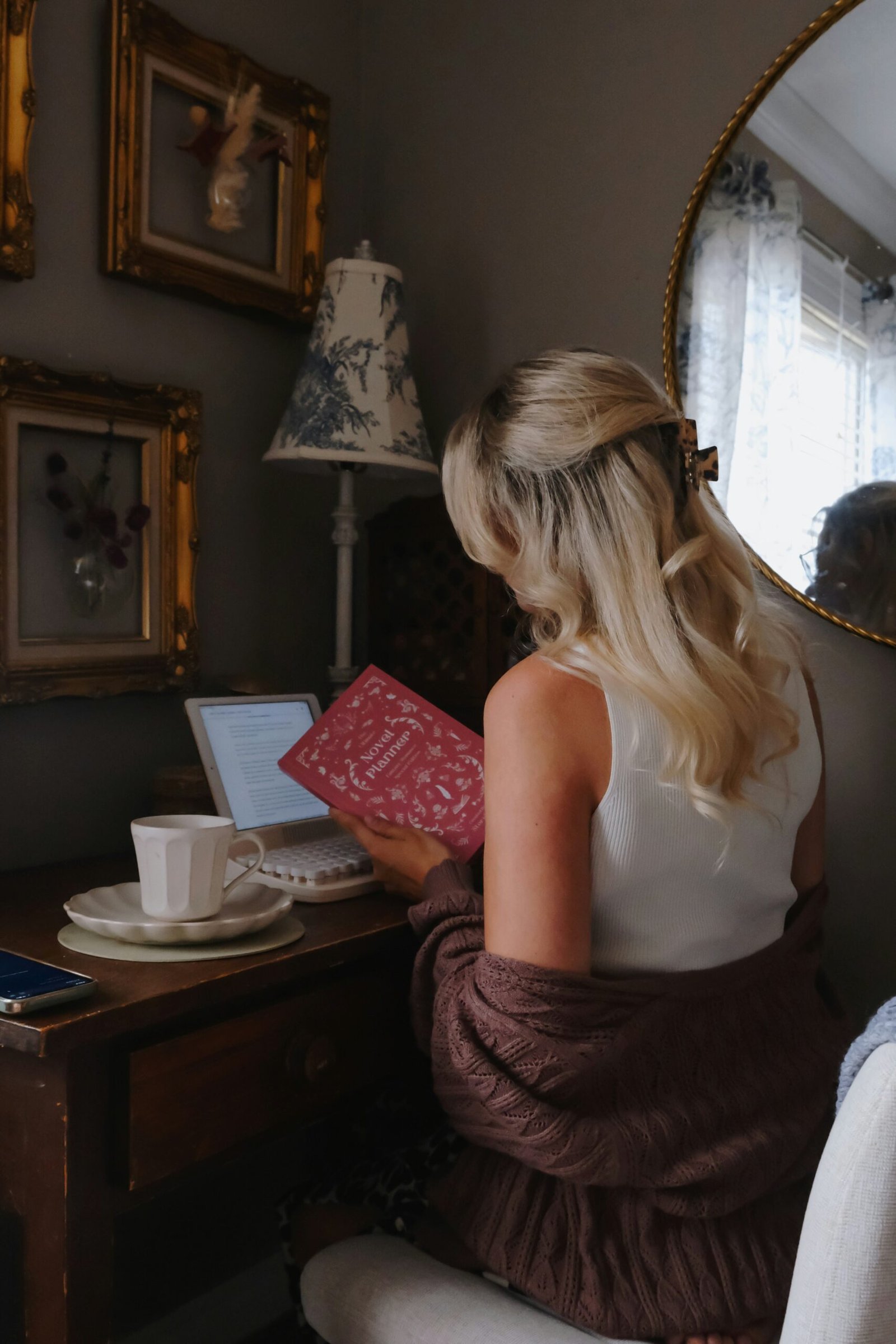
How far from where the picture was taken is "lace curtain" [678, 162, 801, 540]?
1478 millimetres

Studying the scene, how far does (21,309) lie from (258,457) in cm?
45

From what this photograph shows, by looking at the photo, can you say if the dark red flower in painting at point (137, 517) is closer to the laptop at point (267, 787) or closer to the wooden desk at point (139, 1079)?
the laptop at point (267, 787)

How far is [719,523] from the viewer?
114 centimetres

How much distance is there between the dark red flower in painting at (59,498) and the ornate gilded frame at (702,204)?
0.84m

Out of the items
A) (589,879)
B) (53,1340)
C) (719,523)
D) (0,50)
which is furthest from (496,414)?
(53,1340)

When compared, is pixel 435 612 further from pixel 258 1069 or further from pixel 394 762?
pixel 258 1069

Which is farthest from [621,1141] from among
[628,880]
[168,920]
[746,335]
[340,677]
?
[746,335]

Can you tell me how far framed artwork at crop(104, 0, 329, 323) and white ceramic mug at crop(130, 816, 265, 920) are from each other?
0.85 metres

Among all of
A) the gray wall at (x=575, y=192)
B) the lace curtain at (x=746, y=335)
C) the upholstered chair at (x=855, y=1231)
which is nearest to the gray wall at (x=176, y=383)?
the gray wall at (x=575, y=192)

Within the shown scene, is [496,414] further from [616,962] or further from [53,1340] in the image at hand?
[53,1340]

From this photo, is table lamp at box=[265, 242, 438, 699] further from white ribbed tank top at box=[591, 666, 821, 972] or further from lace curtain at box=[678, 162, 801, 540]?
white ribbed tank top at box=[591, 666, 821, 972]

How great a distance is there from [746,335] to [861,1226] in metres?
1.16

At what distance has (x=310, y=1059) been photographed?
1.08 m

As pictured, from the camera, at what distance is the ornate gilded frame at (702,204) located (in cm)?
142
